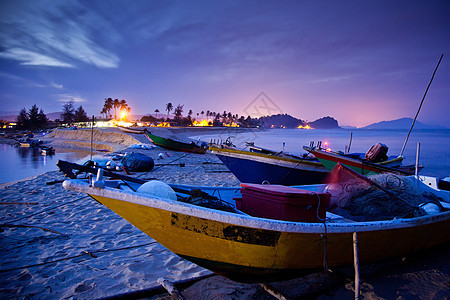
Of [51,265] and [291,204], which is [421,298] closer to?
[291,204]

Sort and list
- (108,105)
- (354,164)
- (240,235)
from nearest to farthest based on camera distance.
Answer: (240,235) → (354,164) → (108,105)

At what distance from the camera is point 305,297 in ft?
10.3

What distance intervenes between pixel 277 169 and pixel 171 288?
7.08m

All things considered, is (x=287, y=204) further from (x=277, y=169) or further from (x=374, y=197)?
(x=277, y=169)

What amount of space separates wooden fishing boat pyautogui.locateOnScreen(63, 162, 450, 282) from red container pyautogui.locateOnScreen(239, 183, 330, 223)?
0.36m

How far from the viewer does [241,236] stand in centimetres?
267

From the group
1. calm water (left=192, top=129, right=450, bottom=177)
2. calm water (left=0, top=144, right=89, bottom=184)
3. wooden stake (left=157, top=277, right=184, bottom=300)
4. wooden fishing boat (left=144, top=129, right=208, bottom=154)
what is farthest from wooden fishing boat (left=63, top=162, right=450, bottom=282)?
calm water (left=192, top=129, right=450, bottom=177)

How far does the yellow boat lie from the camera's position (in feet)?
8.27

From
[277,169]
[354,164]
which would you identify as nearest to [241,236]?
[277,169]

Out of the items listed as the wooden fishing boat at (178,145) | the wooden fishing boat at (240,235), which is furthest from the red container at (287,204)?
the wooden fishing boat at (178,145)

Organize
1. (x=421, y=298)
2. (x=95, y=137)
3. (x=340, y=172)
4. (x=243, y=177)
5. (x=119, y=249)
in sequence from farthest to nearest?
1. (x=95, y=137)
2. (x=243, y=177)
3. (x=340, y=172)
4. (x=119, y=249)
5. (x=421, y=298)

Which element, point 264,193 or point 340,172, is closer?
point 264,193

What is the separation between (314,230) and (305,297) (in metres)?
1.14

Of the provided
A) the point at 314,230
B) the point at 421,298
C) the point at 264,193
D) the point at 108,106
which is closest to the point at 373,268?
the point at 421,298
